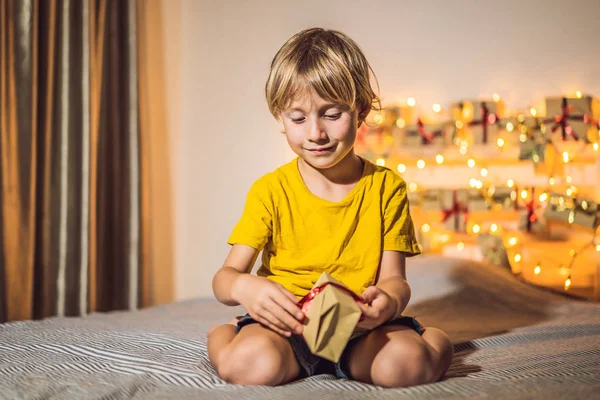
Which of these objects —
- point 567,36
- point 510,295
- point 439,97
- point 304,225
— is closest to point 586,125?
point 567,36

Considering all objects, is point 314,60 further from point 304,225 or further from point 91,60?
point 91,60

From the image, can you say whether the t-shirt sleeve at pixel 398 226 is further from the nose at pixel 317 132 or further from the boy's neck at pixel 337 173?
the nose at pixel 317 132

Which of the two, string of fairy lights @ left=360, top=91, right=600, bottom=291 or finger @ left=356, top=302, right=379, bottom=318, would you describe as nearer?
finger @ left=356, top=302, right=379, bottom=318

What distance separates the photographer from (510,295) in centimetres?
202

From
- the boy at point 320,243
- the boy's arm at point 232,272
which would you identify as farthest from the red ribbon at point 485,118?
the boy's arm at point 232,272

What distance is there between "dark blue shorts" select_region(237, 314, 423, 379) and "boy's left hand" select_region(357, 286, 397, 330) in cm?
7

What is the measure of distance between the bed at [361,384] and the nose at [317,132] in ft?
1.37

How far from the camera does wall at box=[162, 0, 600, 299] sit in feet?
8.11

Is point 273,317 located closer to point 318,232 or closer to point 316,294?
point 316,294

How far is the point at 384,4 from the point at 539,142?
866mm

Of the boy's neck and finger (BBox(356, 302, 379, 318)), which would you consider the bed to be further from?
the boy's neck

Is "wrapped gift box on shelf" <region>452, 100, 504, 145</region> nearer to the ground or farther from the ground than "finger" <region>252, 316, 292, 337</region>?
farther from the ground

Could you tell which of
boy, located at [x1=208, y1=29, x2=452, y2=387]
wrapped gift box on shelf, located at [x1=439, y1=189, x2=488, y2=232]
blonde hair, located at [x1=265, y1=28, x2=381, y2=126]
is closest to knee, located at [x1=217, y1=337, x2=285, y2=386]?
boy, located at [x1=208, y1=29, x2=452, y2=387]

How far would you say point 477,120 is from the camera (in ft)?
8.20
